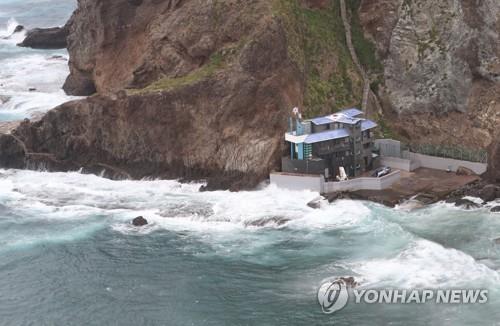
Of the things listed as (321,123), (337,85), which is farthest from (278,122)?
(337,85)

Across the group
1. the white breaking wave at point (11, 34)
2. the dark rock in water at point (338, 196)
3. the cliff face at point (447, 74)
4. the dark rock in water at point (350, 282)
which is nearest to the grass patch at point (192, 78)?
the dark rock in water at point (338, 196)

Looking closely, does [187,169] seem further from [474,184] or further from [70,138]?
[474,184]

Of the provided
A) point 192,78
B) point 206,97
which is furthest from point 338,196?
point 192,78

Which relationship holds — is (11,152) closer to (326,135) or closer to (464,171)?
(326,135)

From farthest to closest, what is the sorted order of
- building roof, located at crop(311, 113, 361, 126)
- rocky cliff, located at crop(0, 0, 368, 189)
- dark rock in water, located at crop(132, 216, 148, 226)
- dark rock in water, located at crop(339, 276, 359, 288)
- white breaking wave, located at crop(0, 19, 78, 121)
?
white breaking wave, located at crop(0, 19, 78, 121), rocky cliff, located at crop(0, 0, 368, 189), building roof, located at crop(311, 113, 361, 126), dark rock in water, located at crop(132, 216, 148, 226), dark rock in water, located at crop(339, 276, 359, 288)

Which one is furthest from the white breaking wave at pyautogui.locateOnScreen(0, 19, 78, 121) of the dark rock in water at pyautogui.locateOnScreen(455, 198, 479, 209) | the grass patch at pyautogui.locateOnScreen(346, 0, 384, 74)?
the dark rock in water at pyautogui.locateOnScreen(455, 198, 479, 209)

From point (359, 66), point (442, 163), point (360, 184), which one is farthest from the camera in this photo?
point (359, 66)

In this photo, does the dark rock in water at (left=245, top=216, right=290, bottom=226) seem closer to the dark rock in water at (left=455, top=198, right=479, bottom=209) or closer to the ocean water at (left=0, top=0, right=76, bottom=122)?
the dark rock in water at (left=455, top=198, right=479, bottom=209)
